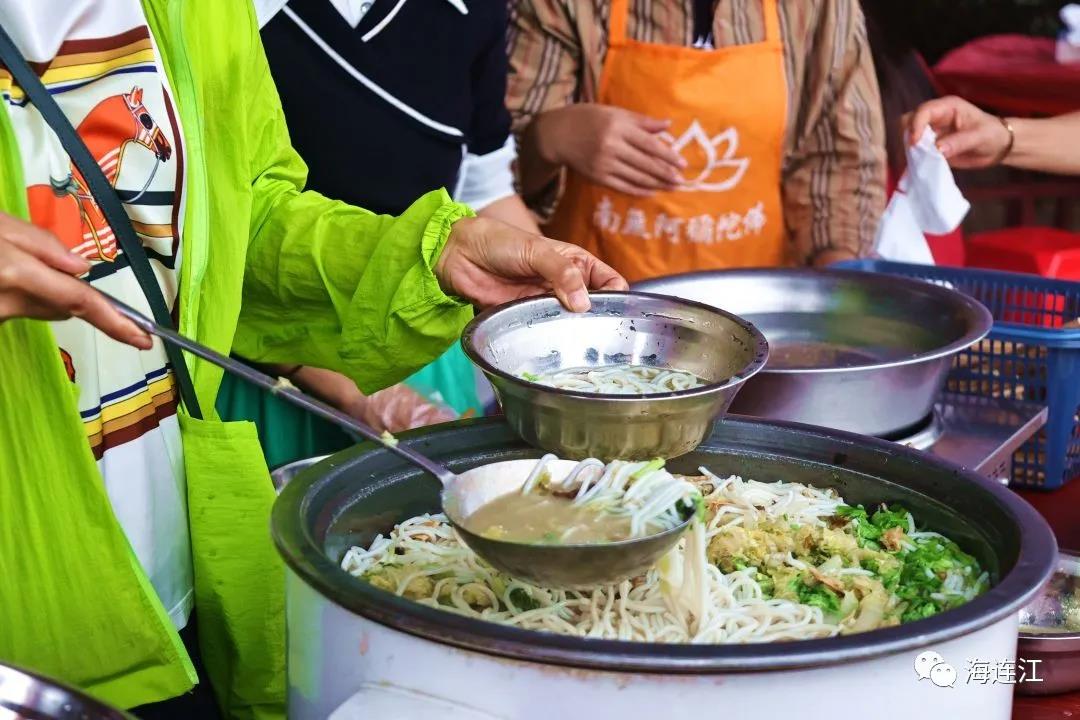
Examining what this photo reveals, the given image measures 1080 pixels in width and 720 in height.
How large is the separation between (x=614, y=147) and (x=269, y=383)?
7.32 feet

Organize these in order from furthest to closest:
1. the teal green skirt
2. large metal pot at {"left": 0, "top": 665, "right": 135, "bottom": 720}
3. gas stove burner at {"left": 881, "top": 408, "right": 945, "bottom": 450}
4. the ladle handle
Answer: the teal green skirt, gas stove burner at {"left": 881, "top": 408, "right": 945, "bottom": 450}, the ladle handle, large metal pot at {"left": 0, "top": 665, "right": 135, "bottom": 720}

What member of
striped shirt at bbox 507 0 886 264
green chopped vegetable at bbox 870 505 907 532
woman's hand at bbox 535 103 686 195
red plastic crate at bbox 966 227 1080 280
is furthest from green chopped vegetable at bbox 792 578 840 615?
red plastic crate at bbox 966 227 1080 280

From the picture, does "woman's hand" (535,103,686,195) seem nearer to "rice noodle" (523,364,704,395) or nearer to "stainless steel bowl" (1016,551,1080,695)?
"rice noodle" (523,364,704,395)

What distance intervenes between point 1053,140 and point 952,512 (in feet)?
7.83

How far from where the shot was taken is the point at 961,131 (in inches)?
127

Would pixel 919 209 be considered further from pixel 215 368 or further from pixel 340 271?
pixel 215 368

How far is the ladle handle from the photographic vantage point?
129 centimetres

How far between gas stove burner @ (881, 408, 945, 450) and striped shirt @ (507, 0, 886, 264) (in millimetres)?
1484

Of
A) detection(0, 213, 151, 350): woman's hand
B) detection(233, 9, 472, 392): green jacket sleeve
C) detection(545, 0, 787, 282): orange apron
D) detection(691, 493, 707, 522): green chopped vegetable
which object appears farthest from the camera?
detection(545, 0, 787, 282): orange apron

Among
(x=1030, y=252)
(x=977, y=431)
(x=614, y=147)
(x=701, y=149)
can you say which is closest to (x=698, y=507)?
(x=977, y=431)

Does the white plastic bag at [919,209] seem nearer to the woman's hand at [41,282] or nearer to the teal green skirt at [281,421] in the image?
the teal green skirt at [281,421]

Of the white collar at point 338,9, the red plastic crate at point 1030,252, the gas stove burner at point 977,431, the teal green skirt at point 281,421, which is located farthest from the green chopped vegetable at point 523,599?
the red plastic crate at point 1030,252

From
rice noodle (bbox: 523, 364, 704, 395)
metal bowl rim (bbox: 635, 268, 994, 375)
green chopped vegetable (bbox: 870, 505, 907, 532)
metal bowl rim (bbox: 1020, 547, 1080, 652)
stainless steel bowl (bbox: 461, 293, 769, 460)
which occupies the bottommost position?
metal bowl rim (bbox: 1020, 547, 1080, 652)

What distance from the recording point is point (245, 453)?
1.76 meters
